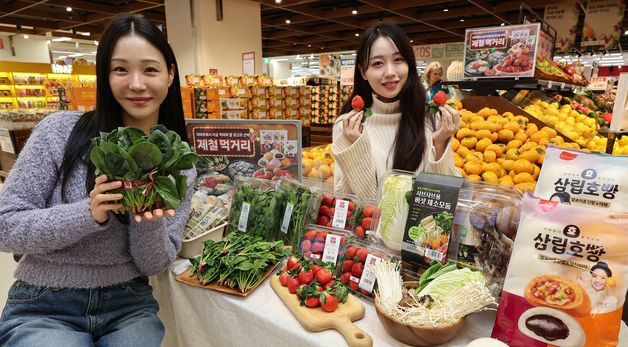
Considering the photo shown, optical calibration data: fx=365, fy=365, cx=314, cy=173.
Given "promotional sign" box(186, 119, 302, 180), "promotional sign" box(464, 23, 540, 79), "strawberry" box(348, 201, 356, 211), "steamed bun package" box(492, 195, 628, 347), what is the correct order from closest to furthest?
1. "steamed bun package" box(492, 195, 628, 347)
2. "strawberry" box(348, 201, 356, 211)
3. "promotional sign" box(186, 119, 302, 180)
4. "promotional sign" box(464, 23, 540, 79)

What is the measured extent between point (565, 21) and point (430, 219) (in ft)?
30.1

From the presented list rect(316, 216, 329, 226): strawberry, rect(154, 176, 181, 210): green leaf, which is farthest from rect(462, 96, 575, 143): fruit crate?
rect(154, 176, 181, 210): green leaf

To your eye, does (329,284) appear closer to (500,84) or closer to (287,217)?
(287,217)

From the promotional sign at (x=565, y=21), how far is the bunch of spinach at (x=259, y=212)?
A: 8.67 metres

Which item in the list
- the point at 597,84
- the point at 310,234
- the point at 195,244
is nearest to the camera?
the point at 310,234

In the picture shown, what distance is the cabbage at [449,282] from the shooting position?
100 centimetres

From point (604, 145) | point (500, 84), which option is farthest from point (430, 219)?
point (604, 145)

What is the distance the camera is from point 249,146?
79.5 inches

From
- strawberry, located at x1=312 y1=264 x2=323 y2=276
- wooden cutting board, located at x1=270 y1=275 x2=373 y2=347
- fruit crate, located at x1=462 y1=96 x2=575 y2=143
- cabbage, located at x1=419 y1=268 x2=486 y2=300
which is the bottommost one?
wooden cutting board, located at x1=270 y1=275 x2=373 y2=347

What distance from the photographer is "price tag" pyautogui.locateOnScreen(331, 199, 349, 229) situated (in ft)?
4.98

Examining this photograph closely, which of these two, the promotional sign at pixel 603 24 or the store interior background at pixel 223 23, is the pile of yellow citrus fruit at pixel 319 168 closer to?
the store interior background at pixel 223 23

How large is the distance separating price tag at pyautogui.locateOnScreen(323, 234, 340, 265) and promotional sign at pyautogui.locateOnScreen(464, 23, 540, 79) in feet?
10.5

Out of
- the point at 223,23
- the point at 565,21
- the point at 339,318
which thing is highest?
the point at 565,21

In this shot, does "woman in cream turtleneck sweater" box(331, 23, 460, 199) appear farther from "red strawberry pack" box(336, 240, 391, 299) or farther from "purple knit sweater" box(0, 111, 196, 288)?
"purple knit sweater" box(0, 111, 196, 288)
